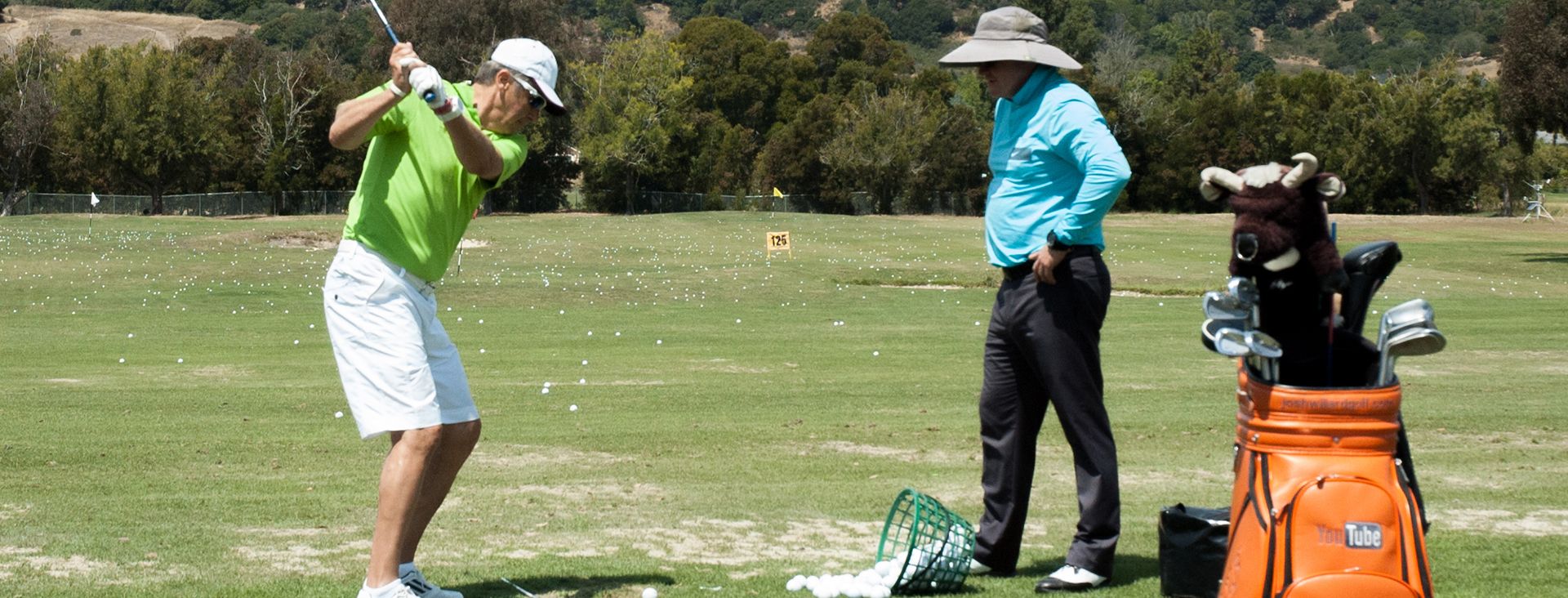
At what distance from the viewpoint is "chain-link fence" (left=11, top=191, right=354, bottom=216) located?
244 ft

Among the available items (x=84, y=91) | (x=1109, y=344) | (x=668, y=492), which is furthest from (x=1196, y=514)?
(x=84, y=91)

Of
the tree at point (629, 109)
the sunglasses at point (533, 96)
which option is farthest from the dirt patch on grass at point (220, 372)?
the tree at point (629, 109)

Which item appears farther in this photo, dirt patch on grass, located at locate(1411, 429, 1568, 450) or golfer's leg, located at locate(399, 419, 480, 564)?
dirt patch on grass, located at locate(1411, 429, 1568, 450)

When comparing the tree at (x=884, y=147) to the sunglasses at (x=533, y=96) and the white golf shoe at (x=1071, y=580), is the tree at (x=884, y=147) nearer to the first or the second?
the white golf shoe at (x=1071, y=580)

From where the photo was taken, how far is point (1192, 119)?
86.8 metres

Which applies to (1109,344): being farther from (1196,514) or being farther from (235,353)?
(1196,514)

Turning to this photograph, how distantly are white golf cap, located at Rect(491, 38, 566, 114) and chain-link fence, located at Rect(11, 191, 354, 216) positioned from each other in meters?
72.0

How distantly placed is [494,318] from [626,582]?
1742cm

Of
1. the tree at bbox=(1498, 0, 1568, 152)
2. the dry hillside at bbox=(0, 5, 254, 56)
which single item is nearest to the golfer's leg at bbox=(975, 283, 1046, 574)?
the tree at bbox=(1498, 0, 1568, 152)

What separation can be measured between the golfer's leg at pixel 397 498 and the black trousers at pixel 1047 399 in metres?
2.28

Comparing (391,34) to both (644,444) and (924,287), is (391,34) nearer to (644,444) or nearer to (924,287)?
(644,444)

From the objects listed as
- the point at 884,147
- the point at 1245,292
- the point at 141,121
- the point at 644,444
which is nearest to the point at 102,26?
the point at 141,121

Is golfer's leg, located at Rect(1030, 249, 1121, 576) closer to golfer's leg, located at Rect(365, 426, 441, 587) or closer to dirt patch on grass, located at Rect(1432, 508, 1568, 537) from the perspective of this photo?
dirt patch on grass, located at Rect(1432, 508, 1568, 537)

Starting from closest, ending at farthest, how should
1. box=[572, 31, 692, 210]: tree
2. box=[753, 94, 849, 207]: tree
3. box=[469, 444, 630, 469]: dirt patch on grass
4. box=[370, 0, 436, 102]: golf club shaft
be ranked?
box=[370, 0, 436, 102]: golf club shaft, box=[469, 444, 630, 469]: dirt patch on grass, box=[572, 31, 692, 210]: tree, box=[753, 94, 849, 207]: tree
